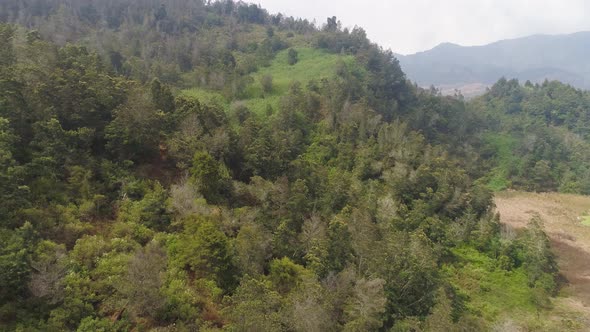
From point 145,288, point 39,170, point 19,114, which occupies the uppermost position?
point 19,114

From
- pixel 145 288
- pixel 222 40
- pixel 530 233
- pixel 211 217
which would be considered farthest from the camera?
pixel 222 40

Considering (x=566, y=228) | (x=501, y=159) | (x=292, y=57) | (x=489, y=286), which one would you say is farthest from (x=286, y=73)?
(x=489, y=286)

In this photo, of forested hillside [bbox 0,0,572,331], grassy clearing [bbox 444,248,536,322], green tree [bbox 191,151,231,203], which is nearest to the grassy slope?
forested hillside [bbox 0,0,572,331]

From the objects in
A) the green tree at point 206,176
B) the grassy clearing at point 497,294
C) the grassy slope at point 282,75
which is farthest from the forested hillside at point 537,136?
the green tree at point 206,176

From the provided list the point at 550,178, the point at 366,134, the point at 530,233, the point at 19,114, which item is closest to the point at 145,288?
the point at 19,114

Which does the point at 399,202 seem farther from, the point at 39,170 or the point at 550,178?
the point at 550,178

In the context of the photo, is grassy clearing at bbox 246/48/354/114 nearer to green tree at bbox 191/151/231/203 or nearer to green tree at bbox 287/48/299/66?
green tree at bbox 287/48/299/66

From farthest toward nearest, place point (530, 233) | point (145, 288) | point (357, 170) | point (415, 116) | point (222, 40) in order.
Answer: point (222, 40) → point (415, 116) → point (357, 170) → point (530, 233) → point (145, 288)
